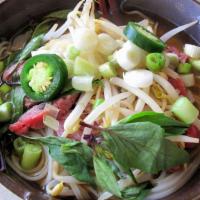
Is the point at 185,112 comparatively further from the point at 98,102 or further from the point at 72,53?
the point at 72,53

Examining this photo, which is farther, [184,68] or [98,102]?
[184,68]

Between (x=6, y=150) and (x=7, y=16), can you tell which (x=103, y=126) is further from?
(x=7, y=16)

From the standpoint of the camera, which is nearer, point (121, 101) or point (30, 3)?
point (121, 101)

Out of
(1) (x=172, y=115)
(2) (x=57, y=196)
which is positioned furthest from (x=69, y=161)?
(1) (x=172, y=115)

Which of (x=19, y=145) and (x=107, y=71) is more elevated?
(x=107, y=71)

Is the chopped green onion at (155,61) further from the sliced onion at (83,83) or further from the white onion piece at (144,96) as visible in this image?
the sliced onion at (83,83)

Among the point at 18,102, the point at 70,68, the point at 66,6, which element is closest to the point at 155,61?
the point at 70,68
